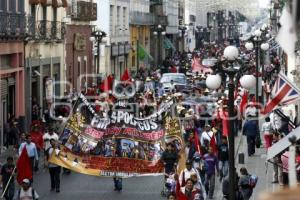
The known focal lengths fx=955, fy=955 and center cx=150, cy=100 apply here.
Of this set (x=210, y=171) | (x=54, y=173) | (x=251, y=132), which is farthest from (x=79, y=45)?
(x=210, y=171)

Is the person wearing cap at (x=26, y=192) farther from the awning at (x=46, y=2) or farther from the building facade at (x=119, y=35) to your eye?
the building facade at (x=119, y=35)

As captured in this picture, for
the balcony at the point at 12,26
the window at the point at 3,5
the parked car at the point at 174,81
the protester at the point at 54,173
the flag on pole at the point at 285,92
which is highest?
the window at the point at 3,5

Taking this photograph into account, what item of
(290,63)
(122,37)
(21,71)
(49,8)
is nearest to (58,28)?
(49,8)

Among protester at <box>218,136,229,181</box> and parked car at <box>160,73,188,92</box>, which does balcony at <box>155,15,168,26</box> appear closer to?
parked car at <box>160,73,188,92</box>

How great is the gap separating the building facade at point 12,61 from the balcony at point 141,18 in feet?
120

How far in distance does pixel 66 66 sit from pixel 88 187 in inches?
979

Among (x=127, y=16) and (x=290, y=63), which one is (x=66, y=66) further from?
(x=127, y=16)

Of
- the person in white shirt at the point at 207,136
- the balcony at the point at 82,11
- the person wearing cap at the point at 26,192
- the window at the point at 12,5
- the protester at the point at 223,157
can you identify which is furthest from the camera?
the balcony at the point at 82,11

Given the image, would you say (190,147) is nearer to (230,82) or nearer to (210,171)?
(210,171)

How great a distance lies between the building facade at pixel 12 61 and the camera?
3216 centimetres

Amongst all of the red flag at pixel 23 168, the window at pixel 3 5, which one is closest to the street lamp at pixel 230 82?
the red flag at pixel 23 168

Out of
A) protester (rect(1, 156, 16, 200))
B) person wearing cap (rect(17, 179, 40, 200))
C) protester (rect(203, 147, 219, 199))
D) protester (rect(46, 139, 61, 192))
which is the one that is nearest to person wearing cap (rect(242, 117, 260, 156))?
protester (rect(203, 147, 219, 199))

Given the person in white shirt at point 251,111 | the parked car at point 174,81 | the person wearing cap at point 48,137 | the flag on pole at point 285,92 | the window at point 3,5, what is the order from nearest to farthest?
the flag on pole at point 285,92 < the person wearing cap at point 48,137 < the person in white shirt at point 251,111 < the window at point 3,5 < the parked car at point 174,81

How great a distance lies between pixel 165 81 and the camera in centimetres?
5234
